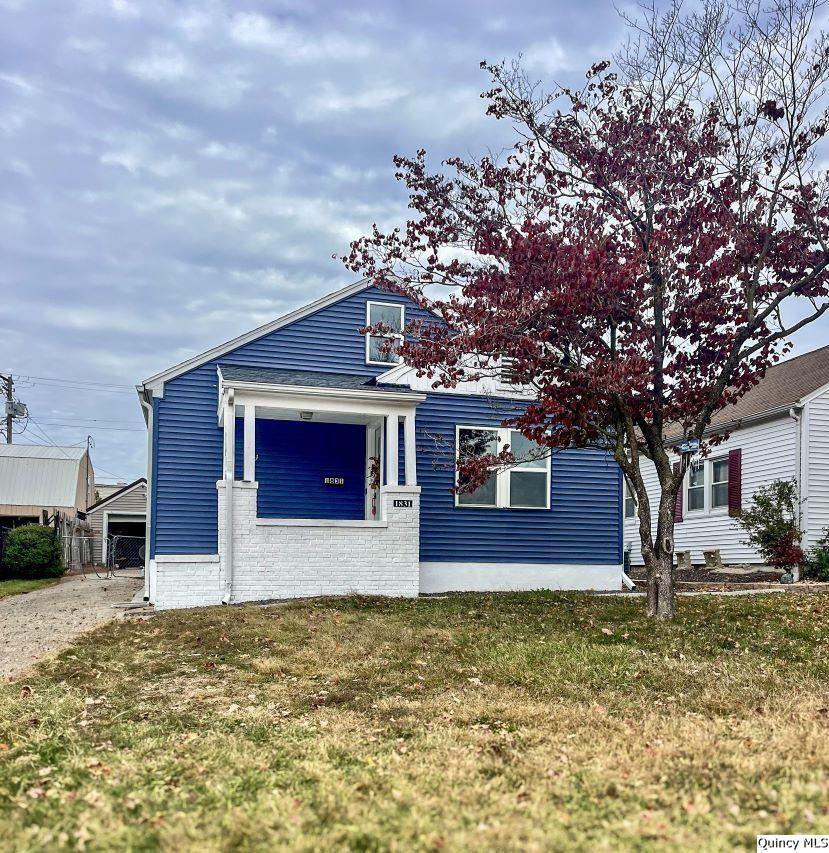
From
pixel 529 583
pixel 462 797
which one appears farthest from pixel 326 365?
pixel 462 797

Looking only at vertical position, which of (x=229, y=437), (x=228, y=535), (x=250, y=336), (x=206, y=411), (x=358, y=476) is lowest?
(x=228, y=535)

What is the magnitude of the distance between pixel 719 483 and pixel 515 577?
776 cm

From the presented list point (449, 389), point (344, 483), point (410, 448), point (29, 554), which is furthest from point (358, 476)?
point (29, 554)

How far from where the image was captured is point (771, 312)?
975cm

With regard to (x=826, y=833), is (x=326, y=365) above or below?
above

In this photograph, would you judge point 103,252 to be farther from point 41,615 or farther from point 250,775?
point 250,775

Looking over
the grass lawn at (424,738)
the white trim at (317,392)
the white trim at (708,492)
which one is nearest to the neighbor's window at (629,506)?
the white trim at (708,492)

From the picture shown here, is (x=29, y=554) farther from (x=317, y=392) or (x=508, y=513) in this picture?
(x=508, y=513)

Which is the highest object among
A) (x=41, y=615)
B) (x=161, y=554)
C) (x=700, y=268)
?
(x=700, y=268)

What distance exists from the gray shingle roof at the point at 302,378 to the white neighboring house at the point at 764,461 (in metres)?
6.49

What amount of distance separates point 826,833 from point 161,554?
11109mm

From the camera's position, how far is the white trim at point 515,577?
47.8 ft

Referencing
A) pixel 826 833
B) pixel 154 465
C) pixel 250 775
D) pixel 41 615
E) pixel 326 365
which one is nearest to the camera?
pixel 826 833

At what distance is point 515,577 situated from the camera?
49.1 feet
